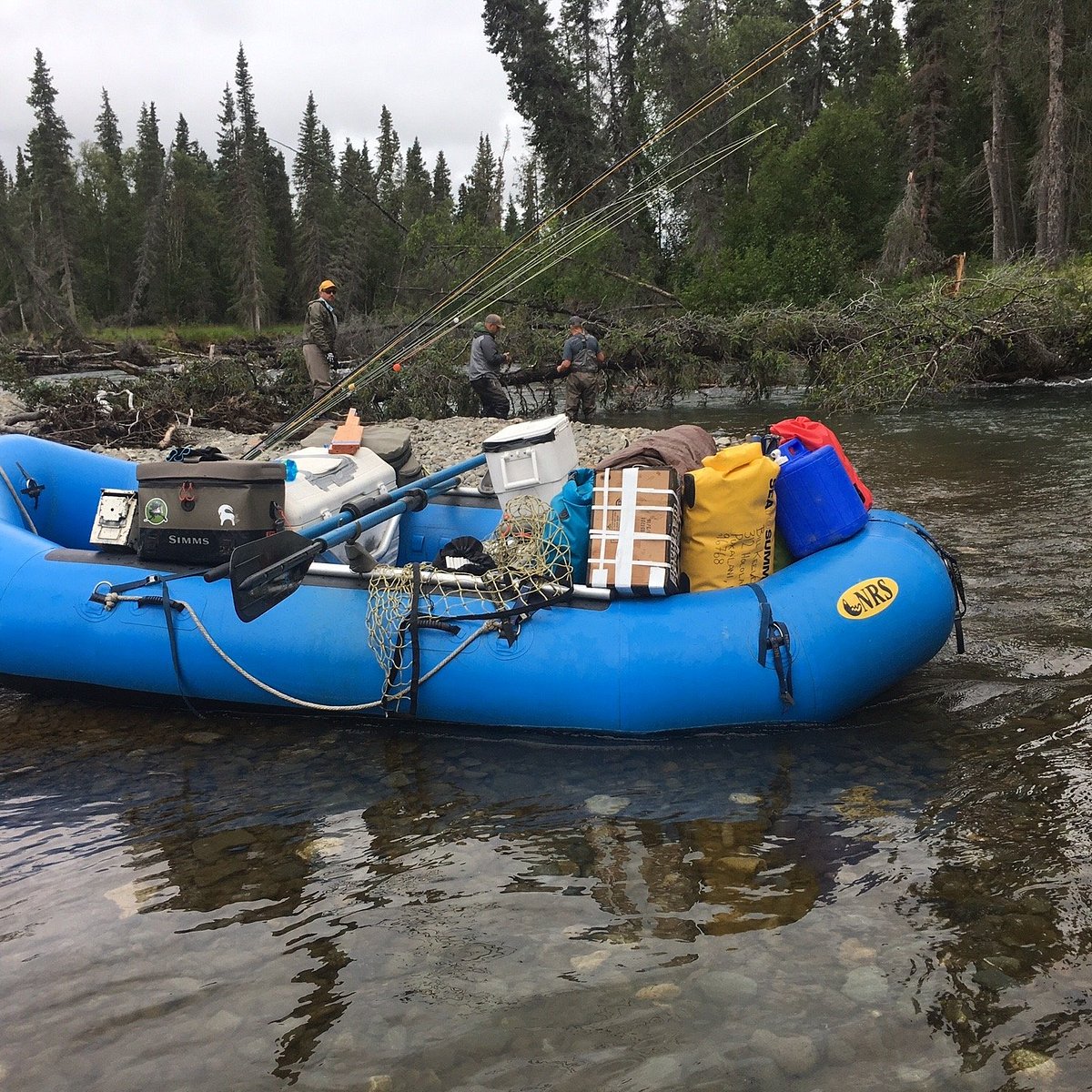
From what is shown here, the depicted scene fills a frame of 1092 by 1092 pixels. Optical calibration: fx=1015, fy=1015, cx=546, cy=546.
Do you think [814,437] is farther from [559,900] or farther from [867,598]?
[559,900]

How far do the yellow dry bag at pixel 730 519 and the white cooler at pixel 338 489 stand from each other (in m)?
1.77

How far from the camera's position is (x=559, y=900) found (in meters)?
3.31

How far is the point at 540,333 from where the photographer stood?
1806 centimetres

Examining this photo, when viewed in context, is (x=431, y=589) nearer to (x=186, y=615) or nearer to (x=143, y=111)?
(x=186, y=615)

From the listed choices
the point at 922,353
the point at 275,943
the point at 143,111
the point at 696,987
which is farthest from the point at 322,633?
the point at 143,111

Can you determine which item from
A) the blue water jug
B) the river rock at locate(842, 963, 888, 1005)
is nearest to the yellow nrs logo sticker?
the blue water jug

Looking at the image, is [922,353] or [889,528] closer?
[889,528]

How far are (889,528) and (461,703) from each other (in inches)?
86.2

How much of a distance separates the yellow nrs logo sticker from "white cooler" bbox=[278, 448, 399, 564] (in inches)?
97.6

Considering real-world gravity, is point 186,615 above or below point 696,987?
above

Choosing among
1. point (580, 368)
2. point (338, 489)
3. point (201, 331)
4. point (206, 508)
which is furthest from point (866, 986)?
point (201, 331)

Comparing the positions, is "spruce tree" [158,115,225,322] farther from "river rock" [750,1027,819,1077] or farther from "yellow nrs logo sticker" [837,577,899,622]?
"river rock" [750,1027,819,1077]

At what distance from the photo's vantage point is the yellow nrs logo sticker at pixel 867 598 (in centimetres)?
444

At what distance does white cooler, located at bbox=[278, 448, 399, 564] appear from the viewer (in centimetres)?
541
